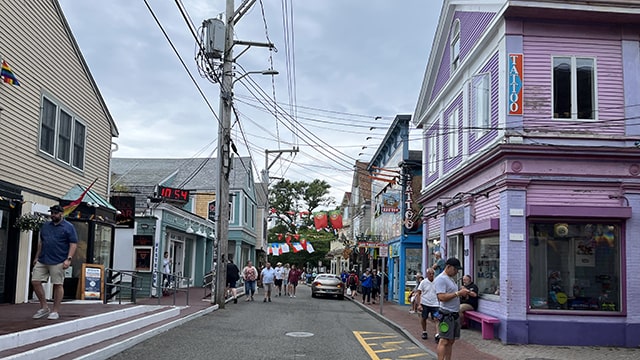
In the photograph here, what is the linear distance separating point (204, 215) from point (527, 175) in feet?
87.6

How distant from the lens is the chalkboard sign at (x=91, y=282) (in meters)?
14.1

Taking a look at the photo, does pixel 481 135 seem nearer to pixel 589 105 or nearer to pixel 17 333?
pixel 589 105

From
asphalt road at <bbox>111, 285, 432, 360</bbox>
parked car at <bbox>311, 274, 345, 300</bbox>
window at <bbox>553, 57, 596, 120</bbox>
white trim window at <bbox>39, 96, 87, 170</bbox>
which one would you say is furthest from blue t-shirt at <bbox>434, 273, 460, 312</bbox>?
parked car at <bbox>311, 274, 345, 300</bbox>

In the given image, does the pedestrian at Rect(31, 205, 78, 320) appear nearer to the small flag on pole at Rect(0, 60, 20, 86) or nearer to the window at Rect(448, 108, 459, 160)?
the small flag on pole at Rect(0, 60, 20, 86)

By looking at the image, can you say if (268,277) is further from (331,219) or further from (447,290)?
(447,290)

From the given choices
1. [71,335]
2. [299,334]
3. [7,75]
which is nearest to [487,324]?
[299,334]

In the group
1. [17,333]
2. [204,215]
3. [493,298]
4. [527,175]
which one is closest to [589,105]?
[527,175]

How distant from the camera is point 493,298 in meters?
14.5

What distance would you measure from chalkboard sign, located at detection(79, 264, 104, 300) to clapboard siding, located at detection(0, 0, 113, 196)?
235 cm

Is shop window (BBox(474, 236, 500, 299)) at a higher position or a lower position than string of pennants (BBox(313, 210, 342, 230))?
lower

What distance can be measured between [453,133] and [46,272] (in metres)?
12.3

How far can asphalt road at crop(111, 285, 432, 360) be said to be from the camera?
33.1 ft

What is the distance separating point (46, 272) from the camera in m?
9.40

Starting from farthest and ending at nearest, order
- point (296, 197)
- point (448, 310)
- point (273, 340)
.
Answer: point (296, 197) < point (273, 340) < point (448, 310)
